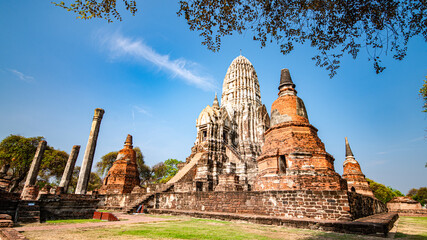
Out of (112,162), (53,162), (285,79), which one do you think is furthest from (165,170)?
(285,79)

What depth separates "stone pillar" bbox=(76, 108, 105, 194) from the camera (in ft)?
38.3

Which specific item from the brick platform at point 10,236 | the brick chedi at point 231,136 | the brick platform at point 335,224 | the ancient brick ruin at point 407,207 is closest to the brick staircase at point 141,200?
the brick chedi at point 231,136

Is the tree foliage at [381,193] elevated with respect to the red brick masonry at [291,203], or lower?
elevated

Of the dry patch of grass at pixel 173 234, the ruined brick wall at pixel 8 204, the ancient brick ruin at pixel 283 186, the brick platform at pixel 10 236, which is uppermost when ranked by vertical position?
the ancient brick ruin at pixel 283 186

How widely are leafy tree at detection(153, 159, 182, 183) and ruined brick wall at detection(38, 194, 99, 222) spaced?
25.7 metres

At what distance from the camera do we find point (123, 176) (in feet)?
64.1

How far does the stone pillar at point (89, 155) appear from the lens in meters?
11.7

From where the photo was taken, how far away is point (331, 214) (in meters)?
6.41

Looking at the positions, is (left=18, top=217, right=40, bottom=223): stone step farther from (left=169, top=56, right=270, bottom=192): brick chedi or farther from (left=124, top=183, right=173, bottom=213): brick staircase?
(left=169, top=56, right=270, bottom=192): brick chedi

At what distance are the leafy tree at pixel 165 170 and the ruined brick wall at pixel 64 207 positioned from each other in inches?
1014

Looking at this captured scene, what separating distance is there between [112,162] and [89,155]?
29153 millimetres

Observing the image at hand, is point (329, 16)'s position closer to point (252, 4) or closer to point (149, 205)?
point (252, 4)

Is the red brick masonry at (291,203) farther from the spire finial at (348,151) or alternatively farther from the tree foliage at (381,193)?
the tree foliage at (381,193)

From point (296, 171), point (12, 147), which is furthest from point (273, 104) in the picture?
point (12, 147)
